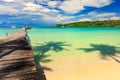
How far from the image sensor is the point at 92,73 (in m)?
8.48

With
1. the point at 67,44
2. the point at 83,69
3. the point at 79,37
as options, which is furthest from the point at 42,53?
Result: the point at 79,37

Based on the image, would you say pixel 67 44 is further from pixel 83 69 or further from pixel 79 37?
pixel 79 37

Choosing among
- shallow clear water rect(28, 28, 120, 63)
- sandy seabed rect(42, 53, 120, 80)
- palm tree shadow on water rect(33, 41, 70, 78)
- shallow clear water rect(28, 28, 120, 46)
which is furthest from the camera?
shallow clear water rect(28, 28, 120, 46)

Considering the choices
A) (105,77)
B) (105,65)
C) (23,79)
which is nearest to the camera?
(23,79)

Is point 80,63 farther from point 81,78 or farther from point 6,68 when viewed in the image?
point 6,68

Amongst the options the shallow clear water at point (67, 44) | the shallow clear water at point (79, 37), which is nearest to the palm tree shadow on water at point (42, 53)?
the shallow clear water at point (67, 44)

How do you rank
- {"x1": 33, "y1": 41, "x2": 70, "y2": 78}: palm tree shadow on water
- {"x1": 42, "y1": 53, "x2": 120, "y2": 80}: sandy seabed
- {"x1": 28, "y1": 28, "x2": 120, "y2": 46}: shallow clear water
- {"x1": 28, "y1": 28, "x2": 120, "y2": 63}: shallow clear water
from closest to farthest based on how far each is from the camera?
{"x1": 42, "y1": 53, "x2": 120, "y2": 80}: sandy seabed, {"x1": 33, "y1": 41, "x2": 70, "y2": 78}: palm tree shadow on water, {"x1": 28, "y1": 28, "x2": 120, "y2": 63}: shallow clear water, {"x1": 28, "y1": 28, "x2": 120, "y2": 46}: shallow clear water

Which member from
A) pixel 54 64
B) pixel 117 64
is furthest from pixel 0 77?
pixel 117 64

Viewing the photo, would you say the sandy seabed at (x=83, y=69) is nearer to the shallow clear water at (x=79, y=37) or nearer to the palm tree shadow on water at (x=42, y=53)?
the palm tree shadow on water at (x=42, y=53)

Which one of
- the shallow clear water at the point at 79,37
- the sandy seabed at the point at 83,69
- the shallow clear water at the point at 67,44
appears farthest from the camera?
the shallow clear water at the point at 79,37

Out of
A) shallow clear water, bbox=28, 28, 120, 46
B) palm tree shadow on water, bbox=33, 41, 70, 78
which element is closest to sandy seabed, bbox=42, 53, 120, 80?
palm tree shadow on water, bbox=33, 41, 70, 78

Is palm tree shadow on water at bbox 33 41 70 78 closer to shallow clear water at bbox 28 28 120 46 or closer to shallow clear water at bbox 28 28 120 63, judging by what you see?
shallow clear water at bbox 28 28 120 63

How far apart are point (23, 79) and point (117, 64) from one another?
7.31 meters

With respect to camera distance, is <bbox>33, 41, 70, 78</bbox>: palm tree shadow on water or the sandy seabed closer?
the sandy seabed
